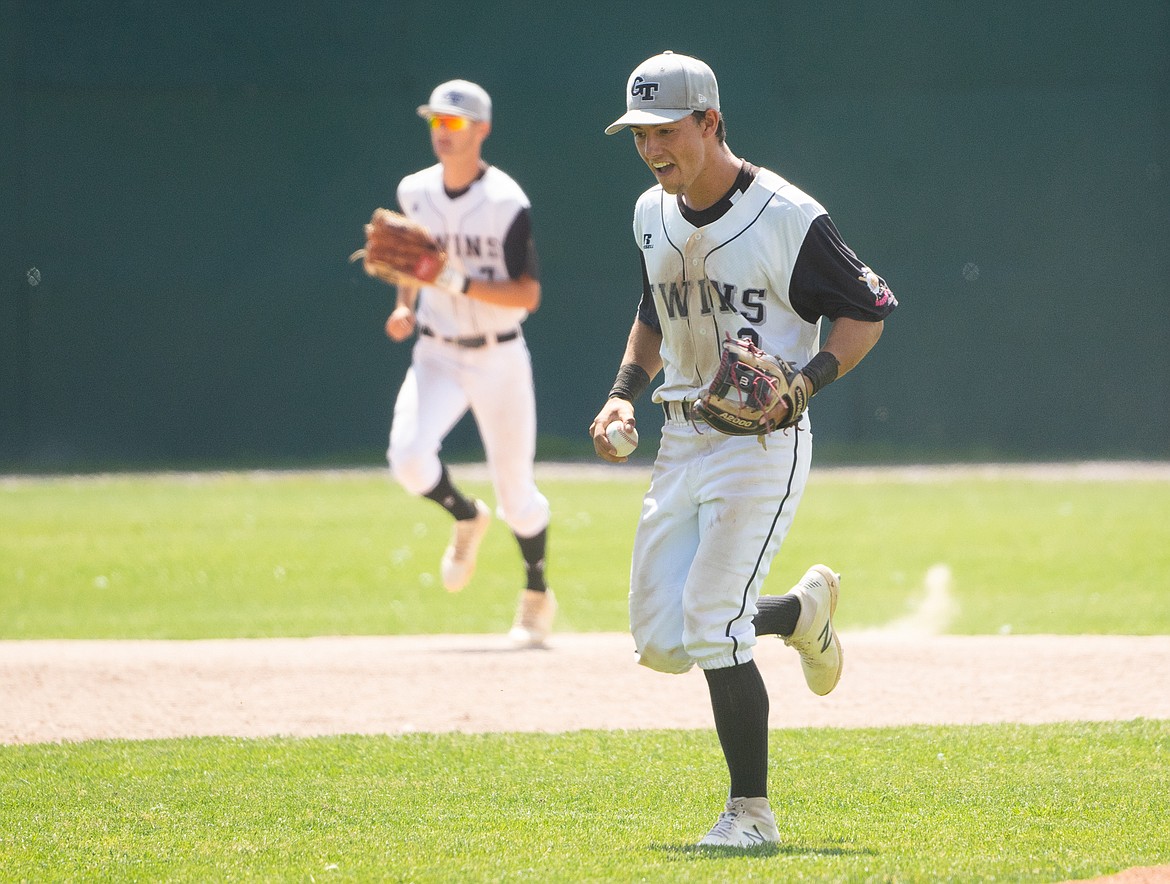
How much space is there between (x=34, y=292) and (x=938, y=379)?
1020 centimetres

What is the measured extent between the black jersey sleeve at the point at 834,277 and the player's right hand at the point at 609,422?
53cm

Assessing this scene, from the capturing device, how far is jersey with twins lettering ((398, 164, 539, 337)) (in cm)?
762

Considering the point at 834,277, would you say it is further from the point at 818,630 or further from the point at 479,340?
the point at 479,340

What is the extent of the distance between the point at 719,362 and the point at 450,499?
3768mm

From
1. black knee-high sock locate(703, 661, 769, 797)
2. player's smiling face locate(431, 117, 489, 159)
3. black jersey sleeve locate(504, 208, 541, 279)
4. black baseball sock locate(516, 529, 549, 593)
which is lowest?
black baseball sock locate(516, 529, 549, 593)

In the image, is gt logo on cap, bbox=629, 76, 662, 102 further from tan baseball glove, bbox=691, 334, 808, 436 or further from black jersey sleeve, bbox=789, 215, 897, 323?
tan baseball glove, bbox=691, 334, 808, 436

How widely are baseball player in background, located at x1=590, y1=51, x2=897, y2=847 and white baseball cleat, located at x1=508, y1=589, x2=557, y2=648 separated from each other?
3496mm

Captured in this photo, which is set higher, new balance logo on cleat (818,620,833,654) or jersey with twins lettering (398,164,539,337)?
jersey with twins lettering (398,164,539,337)

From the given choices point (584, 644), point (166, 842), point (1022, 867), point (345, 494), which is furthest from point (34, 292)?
point (1022, 867)

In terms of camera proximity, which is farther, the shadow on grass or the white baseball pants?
the white baseball pants

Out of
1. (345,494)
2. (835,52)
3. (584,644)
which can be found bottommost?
(345,494)

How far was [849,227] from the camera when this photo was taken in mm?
18219

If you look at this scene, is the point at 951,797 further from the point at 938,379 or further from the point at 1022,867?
the point at 938,379

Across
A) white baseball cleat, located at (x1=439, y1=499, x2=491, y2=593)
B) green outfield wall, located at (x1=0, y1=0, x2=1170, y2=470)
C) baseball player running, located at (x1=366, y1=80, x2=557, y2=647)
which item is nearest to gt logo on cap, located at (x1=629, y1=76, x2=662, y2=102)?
baseball player running, located at (x1=366, y1=80, x2=557, y2=647)
